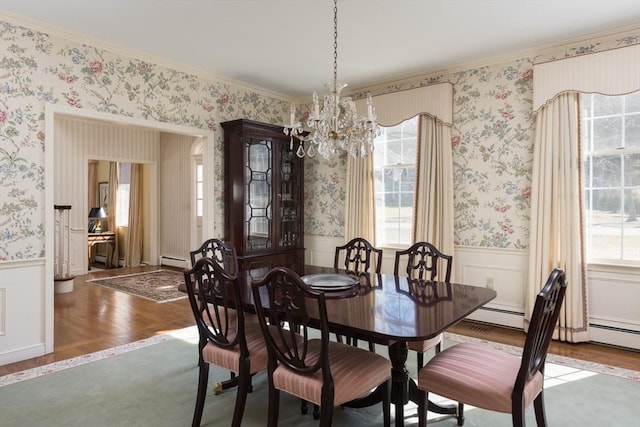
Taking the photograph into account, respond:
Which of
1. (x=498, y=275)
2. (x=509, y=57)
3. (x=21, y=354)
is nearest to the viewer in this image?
(x=21, y=354)

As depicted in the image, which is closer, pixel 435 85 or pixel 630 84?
pixel 630 84

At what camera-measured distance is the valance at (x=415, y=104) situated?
417 cm

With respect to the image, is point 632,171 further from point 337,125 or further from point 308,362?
point 308,362

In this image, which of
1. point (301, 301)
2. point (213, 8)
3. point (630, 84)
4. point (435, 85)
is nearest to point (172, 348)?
Answer: point (301, 301)

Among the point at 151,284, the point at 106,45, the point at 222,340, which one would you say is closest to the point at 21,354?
the point at 222,340

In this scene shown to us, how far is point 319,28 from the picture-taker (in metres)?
3.25

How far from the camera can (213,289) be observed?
84.4 inches

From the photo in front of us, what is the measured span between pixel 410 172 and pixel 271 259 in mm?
1893

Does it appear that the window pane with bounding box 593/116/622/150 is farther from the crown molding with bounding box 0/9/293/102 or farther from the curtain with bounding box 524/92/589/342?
the crown molding with bounding box 0/9/293/102

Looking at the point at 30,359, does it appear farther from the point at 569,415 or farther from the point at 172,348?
the point at 569,415

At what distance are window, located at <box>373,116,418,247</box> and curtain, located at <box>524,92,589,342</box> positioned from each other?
126 cm

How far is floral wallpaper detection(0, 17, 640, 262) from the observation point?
3.12m

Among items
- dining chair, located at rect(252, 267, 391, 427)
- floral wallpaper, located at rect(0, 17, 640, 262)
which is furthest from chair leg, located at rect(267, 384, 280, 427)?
floral wallpaper, located at rect(0, 17, 640, 262)

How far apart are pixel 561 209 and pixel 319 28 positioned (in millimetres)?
2604
